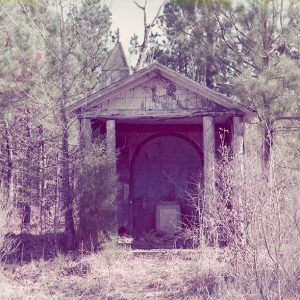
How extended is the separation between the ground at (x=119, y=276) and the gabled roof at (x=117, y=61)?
11.3m

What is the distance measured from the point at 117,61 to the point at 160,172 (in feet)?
26.0

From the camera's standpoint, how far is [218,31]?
14.5m

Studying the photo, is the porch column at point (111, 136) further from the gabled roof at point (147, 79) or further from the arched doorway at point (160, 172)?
the arched doorway at point (160, 172)

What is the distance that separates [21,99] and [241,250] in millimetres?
10936

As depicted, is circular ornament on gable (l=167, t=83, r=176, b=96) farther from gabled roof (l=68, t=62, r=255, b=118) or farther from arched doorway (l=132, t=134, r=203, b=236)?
arched doorway (l=132, t=134, r=203, b=236)

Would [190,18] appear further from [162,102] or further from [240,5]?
[162,102]

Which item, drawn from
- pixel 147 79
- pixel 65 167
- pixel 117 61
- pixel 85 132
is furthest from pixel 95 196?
pixel 117 61

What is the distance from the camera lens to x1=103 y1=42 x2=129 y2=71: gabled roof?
2038 centimetres

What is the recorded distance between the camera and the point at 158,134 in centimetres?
1456

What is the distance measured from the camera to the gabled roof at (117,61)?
20375mm

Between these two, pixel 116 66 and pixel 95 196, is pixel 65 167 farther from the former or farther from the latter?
pixel 116 66

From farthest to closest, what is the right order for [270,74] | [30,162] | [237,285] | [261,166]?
[30,162] → [270,74] → [261,166] → [237,285]

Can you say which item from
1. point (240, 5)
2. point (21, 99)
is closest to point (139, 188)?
point (21, 99)

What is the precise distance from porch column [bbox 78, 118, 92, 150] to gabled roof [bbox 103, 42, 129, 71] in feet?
29.5
